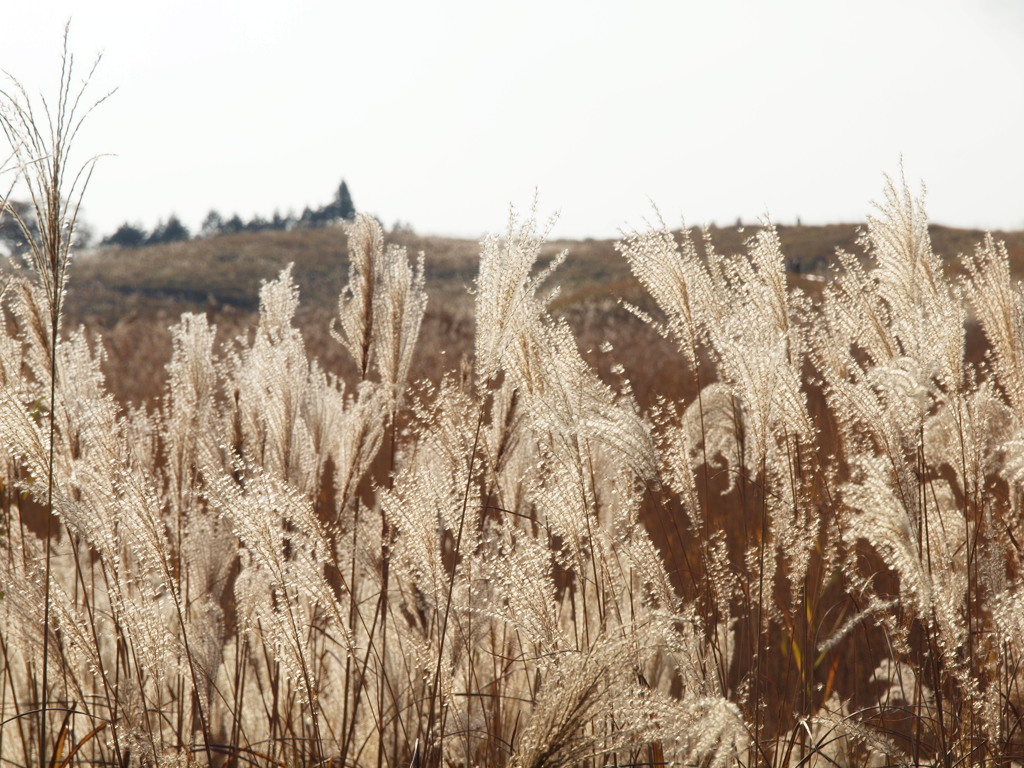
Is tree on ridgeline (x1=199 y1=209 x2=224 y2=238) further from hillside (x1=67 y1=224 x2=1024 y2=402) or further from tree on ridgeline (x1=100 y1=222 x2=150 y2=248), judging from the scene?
hillside (x1=67 y1=224 x2=1024 y2=402)

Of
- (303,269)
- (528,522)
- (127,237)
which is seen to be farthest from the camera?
(127,237)

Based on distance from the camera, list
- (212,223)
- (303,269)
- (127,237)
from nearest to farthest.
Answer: (303,269) < (127,237) < (212,223)

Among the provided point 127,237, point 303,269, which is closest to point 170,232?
point 127,237

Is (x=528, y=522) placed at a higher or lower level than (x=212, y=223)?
lower

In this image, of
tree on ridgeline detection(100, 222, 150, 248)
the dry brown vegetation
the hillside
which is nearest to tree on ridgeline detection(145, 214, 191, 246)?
tree on ridgeline detection(100, 222, 150, 248)

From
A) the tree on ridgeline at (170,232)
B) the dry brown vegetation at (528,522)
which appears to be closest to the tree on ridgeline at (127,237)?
the tree on ridgeline at (170,232)

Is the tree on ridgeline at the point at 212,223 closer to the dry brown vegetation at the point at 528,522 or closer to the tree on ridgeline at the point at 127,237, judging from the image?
the tree on ridgeline at the point at 127,237

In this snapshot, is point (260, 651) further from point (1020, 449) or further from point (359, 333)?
point (1020, 449)

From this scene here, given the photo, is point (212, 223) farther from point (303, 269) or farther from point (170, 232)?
point (303, 269)

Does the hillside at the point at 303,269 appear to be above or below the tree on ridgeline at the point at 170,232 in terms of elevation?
below

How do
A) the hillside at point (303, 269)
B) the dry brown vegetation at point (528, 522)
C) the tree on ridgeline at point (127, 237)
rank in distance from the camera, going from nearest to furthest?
1. the dry brown vegetation at point (528, 522)
2. the hillside at point (303, 269)
3. the tree on ridgeline at point (127, 237)

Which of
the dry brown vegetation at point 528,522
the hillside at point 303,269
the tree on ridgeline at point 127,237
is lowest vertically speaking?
the dry brown vegetation at point 528,522

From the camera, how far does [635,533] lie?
6.33 ft

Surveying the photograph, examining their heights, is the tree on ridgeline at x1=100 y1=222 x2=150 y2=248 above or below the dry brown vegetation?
above
